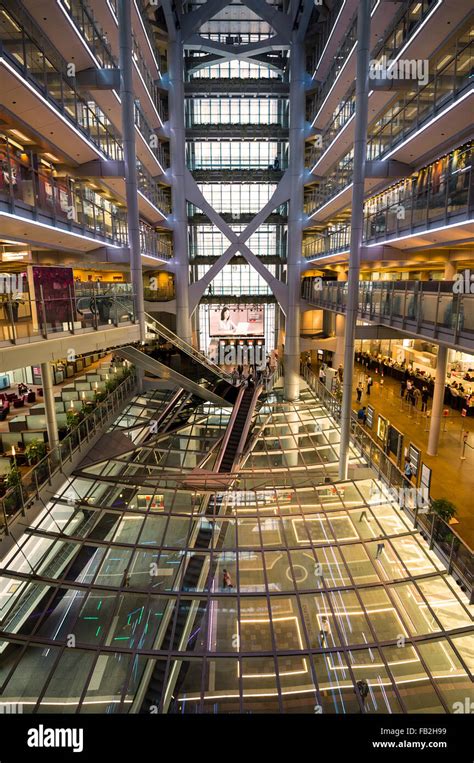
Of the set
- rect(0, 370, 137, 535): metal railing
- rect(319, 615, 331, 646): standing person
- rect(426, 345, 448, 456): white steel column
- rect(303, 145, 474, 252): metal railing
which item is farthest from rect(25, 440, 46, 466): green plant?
rect(426, 345, 448, 456): white steel column

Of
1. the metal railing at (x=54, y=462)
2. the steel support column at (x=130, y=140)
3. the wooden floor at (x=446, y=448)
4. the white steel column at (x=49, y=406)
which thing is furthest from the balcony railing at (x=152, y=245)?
the wooden floor at (x=446, y=448)

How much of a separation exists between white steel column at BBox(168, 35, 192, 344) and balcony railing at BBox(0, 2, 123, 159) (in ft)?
33.9

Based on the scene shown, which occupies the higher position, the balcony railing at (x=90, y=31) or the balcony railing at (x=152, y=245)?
the balcony railing at (x=90, y=31)

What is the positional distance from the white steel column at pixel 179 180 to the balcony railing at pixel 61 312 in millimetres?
12225

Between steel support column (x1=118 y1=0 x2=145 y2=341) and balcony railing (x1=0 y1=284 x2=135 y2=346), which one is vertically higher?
steel support column (x1=118 y1=0 x2=145 y2=341)

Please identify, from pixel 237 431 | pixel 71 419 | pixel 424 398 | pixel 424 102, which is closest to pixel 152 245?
pixel 237 431

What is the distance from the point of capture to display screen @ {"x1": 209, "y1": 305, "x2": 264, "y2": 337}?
26875mm

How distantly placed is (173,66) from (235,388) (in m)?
16.7

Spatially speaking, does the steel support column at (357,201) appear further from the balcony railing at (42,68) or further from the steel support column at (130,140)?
the balcony railing at (42,68)

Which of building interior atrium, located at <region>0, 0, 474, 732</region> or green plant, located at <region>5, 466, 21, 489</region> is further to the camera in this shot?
green plant, located at <region>5, 466, 21, 489</region>

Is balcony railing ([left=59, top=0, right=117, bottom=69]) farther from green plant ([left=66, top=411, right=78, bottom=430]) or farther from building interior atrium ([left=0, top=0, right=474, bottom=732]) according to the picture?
green plant ([left=66, top=411, right=78, bottom=430])

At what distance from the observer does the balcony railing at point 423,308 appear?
7.12 meters

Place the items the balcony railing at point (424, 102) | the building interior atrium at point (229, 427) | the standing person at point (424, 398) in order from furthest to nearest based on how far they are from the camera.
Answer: the standing person at point (424, 398)
the balcony railing at point (424, 102)
the building interior atrium at point (229, 427)

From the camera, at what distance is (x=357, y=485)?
11.5 m
